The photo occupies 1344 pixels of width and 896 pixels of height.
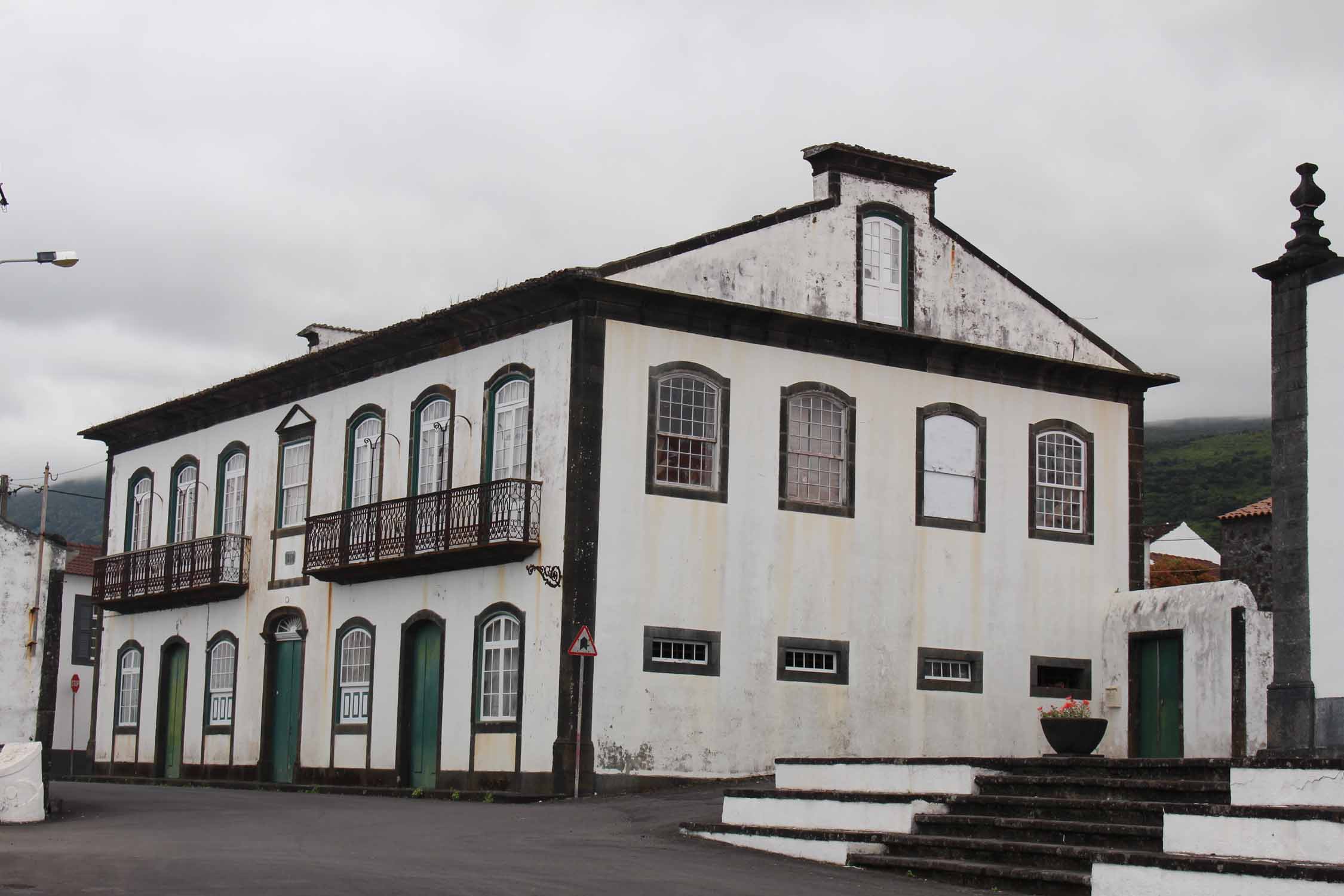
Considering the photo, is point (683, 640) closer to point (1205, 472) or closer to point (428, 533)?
point (428, 533)

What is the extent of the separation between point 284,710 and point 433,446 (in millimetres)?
5609

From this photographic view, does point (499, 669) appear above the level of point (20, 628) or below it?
below

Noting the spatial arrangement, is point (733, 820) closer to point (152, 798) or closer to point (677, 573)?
point (677, 573)

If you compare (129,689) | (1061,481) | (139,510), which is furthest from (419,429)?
(129,689)

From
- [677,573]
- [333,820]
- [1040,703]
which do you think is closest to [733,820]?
[333,820]

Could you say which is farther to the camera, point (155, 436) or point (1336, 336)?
point (155, 436)

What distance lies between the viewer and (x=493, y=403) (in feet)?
81.1

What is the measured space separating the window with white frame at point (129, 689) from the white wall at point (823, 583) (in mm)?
14292

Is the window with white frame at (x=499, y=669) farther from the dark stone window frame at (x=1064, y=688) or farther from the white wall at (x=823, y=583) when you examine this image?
the dark stone window frame at (x=1064, y=688)

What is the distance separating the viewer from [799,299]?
24.8 metres

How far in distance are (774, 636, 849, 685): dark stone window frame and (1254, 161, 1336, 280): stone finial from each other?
9361 mm

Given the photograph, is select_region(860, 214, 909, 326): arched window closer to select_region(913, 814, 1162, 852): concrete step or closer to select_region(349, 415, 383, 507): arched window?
select_region(349, 415, 383, 507): arched window

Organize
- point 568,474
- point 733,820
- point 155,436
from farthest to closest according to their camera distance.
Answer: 1. point 155,436
2. point 568,474
3. point 733,820

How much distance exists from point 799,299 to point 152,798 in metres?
10.5
